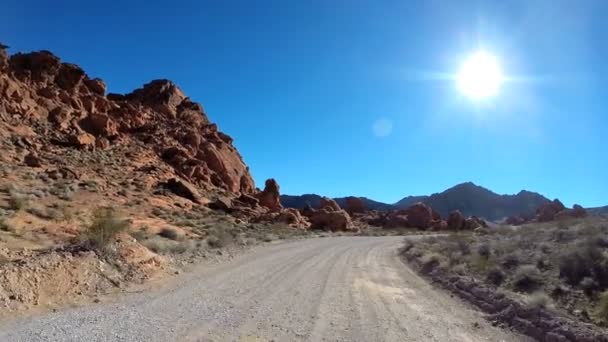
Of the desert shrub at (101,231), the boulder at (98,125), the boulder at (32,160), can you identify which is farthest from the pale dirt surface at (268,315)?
the boulder at (98,125)

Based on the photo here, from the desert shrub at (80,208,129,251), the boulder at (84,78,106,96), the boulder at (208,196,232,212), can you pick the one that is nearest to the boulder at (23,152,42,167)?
the boulder at (208,196,232,212)

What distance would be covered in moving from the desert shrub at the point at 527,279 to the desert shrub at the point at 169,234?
56.6 feet

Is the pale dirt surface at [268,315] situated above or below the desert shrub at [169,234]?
below

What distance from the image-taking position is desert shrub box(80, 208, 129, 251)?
12289mm

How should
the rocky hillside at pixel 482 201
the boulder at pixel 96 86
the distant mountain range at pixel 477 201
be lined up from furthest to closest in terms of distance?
the rocky hillside at pixel 482 201
the distant mountain range at pixel 477 201
the boulder at pixel 96 86

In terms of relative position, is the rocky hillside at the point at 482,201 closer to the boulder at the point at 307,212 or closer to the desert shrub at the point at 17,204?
the boulder at the point at 307,212

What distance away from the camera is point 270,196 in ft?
208

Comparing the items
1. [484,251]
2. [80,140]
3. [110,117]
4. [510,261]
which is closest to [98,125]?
[110,117]

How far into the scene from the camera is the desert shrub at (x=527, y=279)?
1232 centimetres

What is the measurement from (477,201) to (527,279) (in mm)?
178546

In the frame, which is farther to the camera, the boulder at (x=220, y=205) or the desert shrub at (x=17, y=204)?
the boulder at (x=220, y=205)

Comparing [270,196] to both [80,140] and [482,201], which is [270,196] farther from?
[482,201]

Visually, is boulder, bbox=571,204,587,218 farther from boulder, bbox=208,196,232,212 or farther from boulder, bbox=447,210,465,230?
boulder, bbox=208,196,232,212

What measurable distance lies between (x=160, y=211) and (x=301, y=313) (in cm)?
2862
